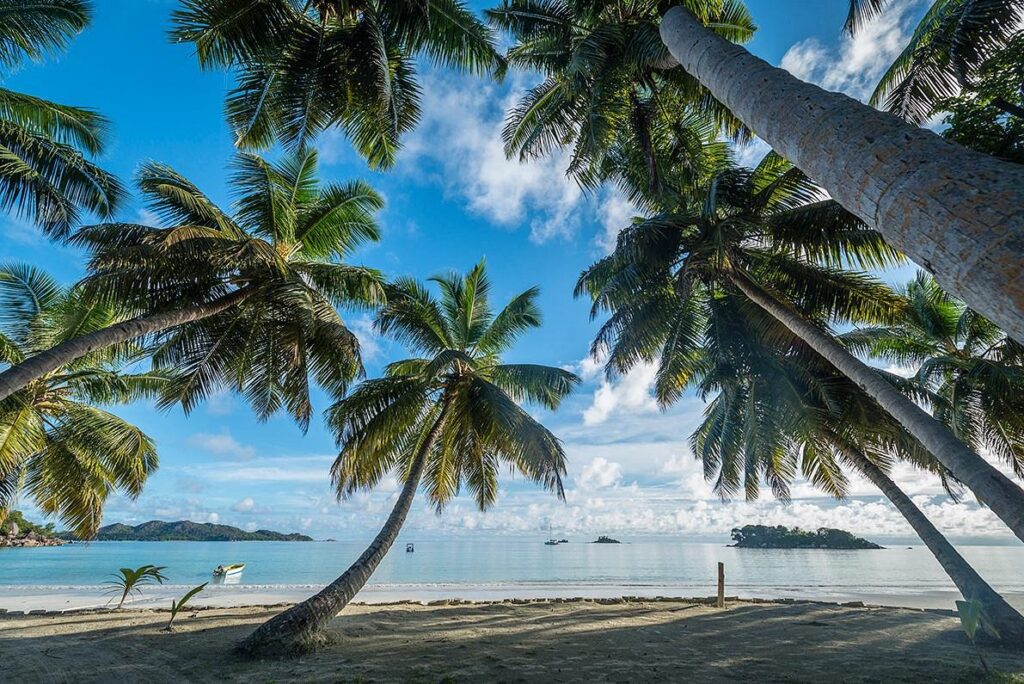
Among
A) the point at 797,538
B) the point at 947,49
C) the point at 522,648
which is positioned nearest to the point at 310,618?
the point at 522,648

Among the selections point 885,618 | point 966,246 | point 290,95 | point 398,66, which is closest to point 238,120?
point 290,95

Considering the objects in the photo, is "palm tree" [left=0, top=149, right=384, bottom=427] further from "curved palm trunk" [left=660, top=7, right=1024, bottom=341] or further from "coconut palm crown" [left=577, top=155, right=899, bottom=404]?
"curved palm trunk" [left=660, top=7, right=1024, bottom=341]

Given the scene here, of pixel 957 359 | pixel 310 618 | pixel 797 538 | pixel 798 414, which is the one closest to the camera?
pixel 310 618

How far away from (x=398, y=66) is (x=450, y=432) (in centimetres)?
827

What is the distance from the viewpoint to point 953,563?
354 inches

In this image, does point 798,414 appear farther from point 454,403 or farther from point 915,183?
point 915,183

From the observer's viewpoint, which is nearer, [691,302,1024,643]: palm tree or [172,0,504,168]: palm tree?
[172,0,504,168]: palm tree

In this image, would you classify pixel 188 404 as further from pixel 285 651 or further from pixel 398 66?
pixel 398 66

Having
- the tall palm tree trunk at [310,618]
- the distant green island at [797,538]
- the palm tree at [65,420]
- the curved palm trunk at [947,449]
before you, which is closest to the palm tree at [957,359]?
the curved palm trunk at [947,449]


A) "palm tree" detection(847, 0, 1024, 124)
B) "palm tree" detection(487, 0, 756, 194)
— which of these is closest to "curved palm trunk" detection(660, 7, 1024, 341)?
"palm tree" detection(847, 0, 1024, 124)

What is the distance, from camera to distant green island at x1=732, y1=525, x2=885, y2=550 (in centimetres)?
7725

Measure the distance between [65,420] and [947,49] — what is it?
60.4 ft

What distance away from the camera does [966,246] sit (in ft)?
5.90

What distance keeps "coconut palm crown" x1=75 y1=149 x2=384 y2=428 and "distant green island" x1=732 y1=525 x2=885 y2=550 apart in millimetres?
87264
